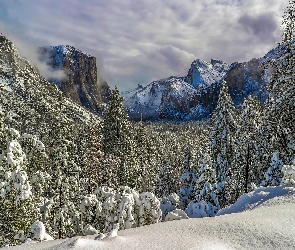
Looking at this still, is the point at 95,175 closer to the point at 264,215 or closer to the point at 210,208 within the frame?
the point at 210,208

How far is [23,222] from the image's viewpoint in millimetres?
13422

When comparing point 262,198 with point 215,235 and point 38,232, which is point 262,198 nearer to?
point 215,235

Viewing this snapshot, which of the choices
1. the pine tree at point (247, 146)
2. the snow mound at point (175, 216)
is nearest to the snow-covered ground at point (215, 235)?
the snow mound at point (175, 216)

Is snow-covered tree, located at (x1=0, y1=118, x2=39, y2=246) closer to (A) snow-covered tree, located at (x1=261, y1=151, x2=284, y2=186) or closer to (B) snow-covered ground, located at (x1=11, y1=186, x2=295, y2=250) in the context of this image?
(B) snow-covered ground, located at (x1=11, y1=186, x2=295, y2=250)

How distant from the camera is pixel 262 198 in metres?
8.73

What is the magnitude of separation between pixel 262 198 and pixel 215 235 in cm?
392

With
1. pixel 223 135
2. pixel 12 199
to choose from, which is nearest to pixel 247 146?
pixel 223 135

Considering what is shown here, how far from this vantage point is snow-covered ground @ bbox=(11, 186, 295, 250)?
16.5 feet

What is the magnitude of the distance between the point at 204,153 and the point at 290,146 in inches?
445

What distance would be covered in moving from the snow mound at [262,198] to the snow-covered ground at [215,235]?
108cm

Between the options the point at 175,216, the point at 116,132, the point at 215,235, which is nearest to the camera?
the point at 215,235

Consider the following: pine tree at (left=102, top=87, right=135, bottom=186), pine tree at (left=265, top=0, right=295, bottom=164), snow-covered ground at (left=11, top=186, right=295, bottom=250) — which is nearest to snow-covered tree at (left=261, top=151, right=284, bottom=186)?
pine tree at (left=265, top=0, right=295, bottom=164)

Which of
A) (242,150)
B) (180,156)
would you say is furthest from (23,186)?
(180,156)

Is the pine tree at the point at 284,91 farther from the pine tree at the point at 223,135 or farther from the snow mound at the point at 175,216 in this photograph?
the pine tree at the point at 223,135
